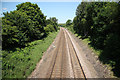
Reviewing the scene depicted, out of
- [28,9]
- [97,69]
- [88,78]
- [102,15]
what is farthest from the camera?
[28,9]

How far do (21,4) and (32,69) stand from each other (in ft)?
75.7

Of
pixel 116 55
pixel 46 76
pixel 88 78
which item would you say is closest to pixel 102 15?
pixel 116 55

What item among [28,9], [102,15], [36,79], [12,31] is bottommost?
[36,79]

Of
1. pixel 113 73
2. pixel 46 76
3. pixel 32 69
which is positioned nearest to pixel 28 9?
pixel 32 69

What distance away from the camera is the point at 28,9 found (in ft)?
80.7

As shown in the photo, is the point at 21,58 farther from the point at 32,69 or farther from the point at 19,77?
the point at 19,77

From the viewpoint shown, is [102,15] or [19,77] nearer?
[19,77]

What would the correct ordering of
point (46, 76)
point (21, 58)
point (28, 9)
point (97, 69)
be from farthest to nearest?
1. point (28, 9)
2. point (21, 58)
3. point (97, 69)
4. point (46, 76)

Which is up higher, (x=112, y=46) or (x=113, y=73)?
(x=112, y=46)

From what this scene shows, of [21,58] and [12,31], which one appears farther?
[12,31]

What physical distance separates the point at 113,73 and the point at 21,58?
39.4ft

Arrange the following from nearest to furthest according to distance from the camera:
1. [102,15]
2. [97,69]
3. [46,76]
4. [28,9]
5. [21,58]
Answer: [46,76] → [97,69] → [21,58] → [102,15] → [28,9]

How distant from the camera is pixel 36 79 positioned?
330 inches

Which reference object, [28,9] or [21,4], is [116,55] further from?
[21,4]
